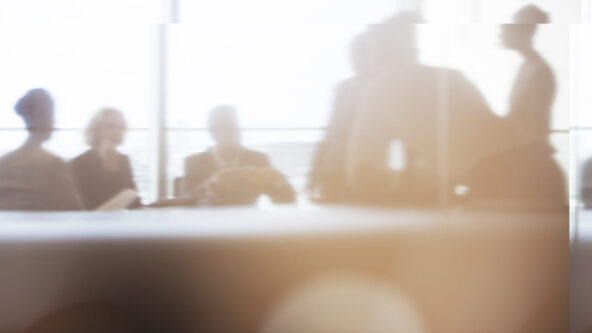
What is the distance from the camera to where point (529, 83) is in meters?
1.41

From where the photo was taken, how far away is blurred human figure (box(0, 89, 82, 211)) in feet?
4.24

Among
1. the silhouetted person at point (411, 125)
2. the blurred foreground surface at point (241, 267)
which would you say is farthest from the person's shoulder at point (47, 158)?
the silhouetted person at point (411, 125)

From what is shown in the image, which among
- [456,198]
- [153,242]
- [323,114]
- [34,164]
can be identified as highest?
[323,114]

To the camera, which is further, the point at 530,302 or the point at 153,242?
the point at 530,302

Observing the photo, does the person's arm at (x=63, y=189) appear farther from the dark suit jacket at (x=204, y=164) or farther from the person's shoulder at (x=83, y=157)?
the dark suit jacket at (x=204, y=164)

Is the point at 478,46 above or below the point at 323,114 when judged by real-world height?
above

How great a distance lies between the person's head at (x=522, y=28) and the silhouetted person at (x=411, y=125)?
190mm

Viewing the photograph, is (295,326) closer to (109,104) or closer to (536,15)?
(109,104)

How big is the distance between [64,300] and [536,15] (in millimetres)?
1669

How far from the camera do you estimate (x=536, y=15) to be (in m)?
1.39

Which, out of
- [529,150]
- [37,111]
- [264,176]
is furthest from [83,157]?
[529,150]

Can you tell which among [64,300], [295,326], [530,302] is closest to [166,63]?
[64,300]

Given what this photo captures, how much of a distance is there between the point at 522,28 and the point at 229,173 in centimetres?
101

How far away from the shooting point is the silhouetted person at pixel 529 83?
1377 millimetres
